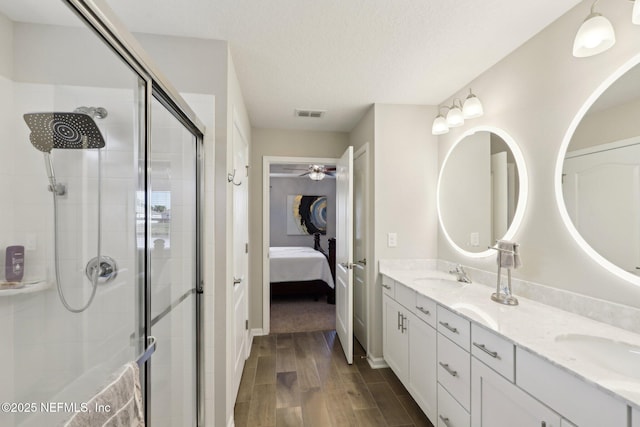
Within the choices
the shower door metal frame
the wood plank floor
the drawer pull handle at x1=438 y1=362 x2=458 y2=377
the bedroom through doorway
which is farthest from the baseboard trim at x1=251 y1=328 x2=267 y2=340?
the drawer pull handle at x1=438 y1=362 x2=458 y2=377

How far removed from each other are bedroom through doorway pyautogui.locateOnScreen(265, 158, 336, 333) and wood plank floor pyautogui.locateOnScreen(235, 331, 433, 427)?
67cm

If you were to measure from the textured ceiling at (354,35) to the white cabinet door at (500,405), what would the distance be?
177 cm

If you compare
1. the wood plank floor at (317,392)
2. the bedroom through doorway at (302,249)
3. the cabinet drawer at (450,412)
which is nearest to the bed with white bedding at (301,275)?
the bedroom through doorway at (302,249)

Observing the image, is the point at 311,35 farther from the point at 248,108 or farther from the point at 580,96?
the point at 580,96

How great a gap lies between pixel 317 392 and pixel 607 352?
5.81 feet

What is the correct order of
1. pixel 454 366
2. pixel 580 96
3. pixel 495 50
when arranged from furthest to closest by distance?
pixel 495 50 < pixel 454 366 < pixel 580 96

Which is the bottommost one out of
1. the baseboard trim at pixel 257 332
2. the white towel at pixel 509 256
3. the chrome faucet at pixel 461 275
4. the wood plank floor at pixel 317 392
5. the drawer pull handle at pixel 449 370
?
the wood plank floor at pixel 317 392

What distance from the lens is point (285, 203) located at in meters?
6.70

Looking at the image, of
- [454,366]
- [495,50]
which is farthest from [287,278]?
[495,50]

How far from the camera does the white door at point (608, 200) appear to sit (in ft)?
3.94

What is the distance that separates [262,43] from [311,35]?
0.31m

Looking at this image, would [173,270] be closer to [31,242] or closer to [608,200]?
[31,242]

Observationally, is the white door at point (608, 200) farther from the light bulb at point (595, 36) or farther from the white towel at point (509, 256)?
the light bulb at point (595, 36)

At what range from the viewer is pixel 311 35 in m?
1.63
